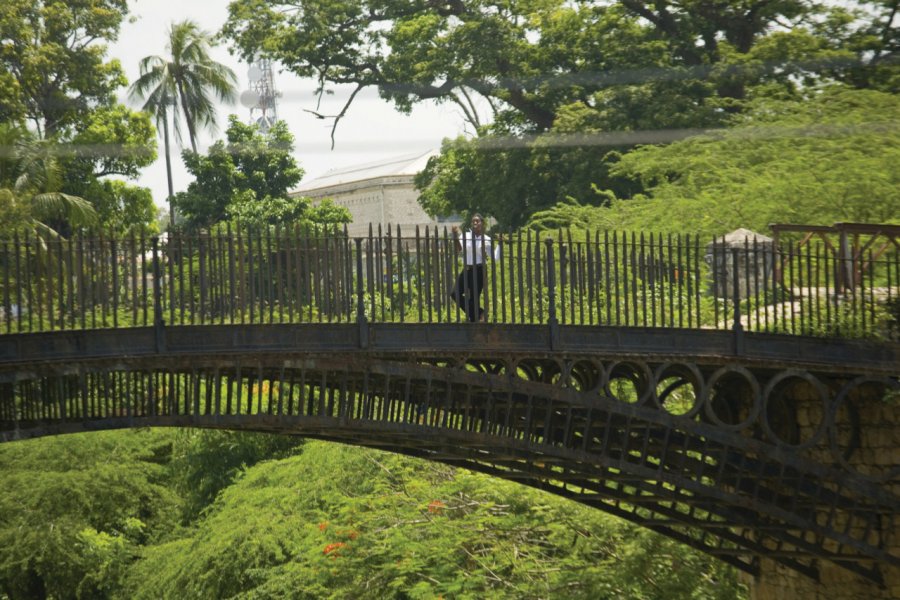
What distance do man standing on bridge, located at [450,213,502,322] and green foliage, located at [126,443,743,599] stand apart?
6085 mm

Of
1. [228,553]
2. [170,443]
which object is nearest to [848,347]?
[228,553]

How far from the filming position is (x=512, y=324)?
13.9 meters

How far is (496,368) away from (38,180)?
86.6 feet

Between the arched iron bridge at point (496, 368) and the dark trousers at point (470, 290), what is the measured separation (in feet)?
0.53

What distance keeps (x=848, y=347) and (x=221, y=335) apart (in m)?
6.24

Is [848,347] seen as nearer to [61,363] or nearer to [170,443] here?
[61,363]

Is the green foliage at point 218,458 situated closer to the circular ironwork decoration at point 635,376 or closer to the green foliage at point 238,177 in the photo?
the circular ironwork decoration at point 635,376

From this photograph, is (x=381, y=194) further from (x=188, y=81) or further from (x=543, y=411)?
(x=543, y=411)

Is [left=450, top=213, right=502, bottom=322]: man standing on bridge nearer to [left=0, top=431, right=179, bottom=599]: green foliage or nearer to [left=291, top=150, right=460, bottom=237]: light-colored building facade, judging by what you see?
[left=0, top=431, right=179, bottom=599]: green foliage

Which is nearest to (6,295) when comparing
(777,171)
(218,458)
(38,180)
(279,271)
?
(279,271)

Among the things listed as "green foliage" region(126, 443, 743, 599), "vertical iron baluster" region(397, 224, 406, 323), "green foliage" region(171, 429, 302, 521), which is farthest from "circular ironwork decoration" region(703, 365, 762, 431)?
"green foliage" region(171, 429, 302, 521)

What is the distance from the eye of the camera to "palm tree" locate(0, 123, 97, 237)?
37.6 metres

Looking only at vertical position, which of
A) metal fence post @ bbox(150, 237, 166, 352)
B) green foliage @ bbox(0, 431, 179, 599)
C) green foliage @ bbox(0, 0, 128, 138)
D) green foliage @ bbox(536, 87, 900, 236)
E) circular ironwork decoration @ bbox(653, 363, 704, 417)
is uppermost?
green foliage @ bbox(0, 0, 128, 138)

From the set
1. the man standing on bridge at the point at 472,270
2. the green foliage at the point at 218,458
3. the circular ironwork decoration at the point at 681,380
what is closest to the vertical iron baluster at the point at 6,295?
the man standing on bridge at the point at 472,270
